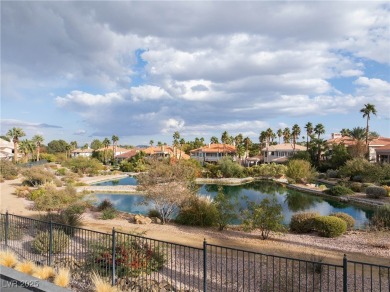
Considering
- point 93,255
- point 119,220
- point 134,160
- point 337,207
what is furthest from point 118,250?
point 134,160

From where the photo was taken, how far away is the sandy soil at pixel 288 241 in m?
12.1

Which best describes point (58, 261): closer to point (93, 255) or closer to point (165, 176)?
point (93, 255)

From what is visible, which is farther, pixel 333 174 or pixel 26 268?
pixel 333 174

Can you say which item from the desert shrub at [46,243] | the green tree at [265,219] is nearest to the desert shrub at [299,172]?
the green tree at [265,219]

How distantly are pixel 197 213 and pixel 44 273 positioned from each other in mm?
10188

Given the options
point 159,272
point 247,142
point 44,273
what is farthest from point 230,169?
point 44,273

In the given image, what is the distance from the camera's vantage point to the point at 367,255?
39.4ft

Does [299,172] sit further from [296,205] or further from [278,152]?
[278,152]

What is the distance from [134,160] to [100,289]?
6078 centimetres

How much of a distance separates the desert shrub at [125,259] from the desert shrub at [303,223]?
9.13 metres

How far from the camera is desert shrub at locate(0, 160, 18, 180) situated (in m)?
43.8

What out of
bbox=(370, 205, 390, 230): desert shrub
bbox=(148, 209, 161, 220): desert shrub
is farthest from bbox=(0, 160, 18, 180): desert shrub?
bbox=(370, 205, 390, 230): desert shrub

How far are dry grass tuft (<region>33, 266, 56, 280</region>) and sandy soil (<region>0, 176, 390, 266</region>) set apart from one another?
262cm

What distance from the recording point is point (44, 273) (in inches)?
323
